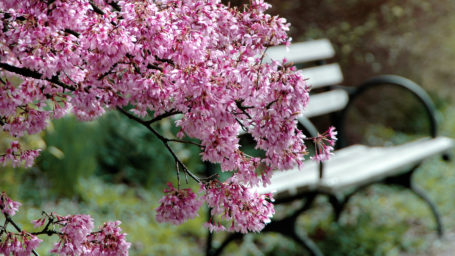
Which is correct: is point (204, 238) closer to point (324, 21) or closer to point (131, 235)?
point (131, 235)

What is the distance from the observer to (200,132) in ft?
4.55

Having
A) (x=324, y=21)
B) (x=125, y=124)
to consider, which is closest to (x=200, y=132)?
(x=125, y=124)

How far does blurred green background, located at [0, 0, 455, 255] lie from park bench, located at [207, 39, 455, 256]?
26 centimetres

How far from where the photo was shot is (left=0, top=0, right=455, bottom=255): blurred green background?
3520mm

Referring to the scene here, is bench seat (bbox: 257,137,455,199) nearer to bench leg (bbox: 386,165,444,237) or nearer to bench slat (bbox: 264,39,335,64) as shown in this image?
bench leg (bbox: 386,165,444,237)

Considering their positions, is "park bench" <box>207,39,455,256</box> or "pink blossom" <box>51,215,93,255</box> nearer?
"pink blossom" <box>51,215,93,255</box>

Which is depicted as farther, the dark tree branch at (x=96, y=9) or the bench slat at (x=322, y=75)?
the bench slat at (x=322, y=75)

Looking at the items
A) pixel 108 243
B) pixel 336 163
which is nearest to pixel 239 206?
pixel 108 243

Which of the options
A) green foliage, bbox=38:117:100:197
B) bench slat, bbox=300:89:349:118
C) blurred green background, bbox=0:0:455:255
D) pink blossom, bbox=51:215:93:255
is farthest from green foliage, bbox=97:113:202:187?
pink blossom, bbox=51:215:93:255

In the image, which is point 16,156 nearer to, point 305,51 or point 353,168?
point 353,168

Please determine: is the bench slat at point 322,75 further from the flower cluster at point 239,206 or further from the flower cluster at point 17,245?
the flower cluster at point 17,245

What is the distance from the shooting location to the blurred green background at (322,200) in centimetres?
352

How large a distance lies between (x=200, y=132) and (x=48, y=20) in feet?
1.35

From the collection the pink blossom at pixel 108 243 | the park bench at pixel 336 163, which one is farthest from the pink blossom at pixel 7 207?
the park bench at pixel 336 163
